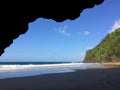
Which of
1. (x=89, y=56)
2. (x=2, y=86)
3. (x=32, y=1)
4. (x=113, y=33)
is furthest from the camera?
(x=89, y=56)

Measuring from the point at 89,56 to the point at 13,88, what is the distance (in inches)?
4024

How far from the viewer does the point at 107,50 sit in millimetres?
103625

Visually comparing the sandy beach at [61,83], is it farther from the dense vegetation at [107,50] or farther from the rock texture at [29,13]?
the dense vegetation at [107,50]

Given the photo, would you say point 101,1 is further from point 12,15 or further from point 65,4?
point 12,15

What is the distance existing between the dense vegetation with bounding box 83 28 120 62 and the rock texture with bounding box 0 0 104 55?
286ft

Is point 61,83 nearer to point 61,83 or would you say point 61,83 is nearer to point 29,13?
point 61,83

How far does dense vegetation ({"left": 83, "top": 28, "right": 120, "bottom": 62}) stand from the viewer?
3821 inches

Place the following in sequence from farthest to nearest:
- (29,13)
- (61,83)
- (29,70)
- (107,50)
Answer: (107,50), (29,70), (61,83), (29,13)

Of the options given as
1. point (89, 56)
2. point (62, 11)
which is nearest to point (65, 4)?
point (62, 11)

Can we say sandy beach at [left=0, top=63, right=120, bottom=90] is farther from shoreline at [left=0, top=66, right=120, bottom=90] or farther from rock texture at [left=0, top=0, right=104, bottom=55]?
rock texture at [left=0, top=0, right=104, bottom=55]

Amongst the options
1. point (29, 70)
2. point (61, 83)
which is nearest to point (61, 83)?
point (61, 83)

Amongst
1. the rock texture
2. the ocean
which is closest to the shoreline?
the ocean

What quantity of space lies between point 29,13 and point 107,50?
9728 cm

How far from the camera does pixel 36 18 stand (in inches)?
328
